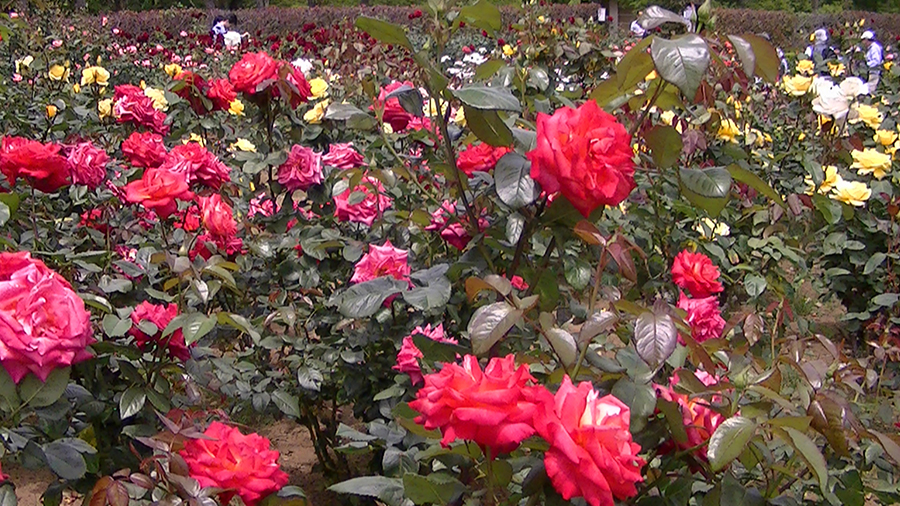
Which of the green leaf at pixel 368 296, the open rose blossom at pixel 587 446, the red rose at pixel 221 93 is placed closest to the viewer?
the open rose blossom at pixel 587 446

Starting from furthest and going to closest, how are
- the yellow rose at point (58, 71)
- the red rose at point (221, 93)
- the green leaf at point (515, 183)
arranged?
the yellow rose at point (58, 71) < the red rose at point (221, 93) < the green leaf at point (515, 183)

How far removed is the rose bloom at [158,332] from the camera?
1.12m

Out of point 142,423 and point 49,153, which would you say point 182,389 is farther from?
point 49,153

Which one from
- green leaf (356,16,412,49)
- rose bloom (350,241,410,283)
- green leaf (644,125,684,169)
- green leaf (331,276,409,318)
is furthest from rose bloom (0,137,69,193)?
green leaf (644,125,684,169)

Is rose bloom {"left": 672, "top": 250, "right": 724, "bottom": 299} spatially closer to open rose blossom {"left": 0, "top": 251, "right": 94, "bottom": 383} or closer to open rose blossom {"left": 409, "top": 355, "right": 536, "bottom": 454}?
open rose blossom {"left": 409, "top": 355, "right": 536, "bottom": 454}

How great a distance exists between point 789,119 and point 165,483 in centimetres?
343

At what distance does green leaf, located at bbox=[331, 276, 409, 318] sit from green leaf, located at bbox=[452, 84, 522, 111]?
12.0 inches

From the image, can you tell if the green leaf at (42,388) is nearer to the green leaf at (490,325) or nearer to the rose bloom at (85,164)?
the green leaf at (490,325)

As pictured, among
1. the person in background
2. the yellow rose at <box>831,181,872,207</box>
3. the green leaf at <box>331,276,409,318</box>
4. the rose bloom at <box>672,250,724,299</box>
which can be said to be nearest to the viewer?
the green leaf at <box>331,276,409,318</box>

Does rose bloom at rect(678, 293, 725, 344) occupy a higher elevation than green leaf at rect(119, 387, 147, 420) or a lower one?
lower

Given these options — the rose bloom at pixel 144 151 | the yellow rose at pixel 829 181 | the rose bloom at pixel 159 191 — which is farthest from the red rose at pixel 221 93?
the yellow rose at pixel 829 181

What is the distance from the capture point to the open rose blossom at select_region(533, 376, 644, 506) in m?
0.63

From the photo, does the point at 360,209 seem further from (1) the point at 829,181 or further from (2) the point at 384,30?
(1) the point at 829,181

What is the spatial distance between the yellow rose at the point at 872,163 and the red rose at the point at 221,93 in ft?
5.87
